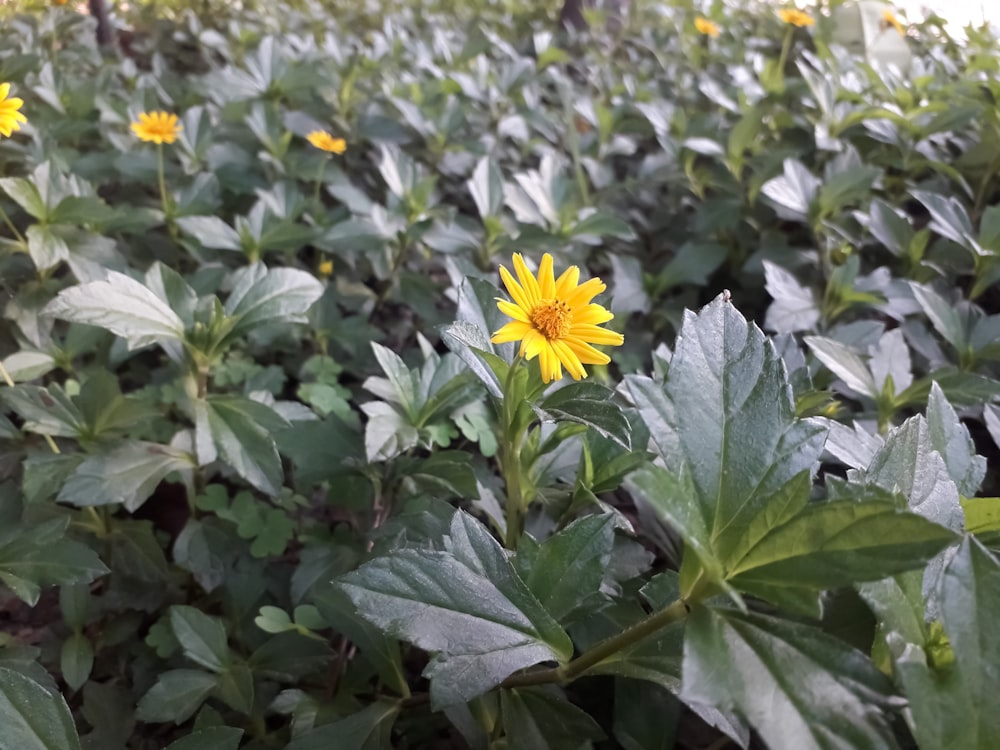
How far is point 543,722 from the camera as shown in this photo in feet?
2.45

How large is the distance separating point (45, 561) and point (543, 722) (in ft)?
2.28

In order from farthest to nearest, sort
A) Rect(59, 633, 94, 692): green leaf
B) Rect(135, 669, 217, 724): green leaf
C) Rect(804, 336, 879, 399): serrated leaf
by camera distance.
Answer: Rect(804, 336, 879, 399): serrated leaf, Rect(59, 633, 94, 692): green leaf, Rect(135, 669, 217, 724): green leaf

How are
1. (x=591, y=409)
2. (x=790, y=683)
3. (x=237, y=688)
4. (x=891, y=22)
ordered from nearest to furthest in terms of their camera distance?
(x=790, y=683)
(x=591, y=409)
(x=237, y=688)
(x=891, y=22)

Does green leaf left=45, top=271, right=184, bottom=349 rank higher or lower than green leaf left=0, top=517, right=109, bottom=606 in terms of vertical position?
higher

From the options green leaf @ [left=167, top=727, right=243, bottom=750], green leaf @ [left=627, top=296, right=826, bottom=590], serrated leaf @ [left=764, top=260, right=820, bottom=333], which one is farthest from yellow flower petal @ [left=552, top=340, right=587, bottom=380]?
serrated leaf @ [left=764, top=260, right=820, bottom=333]

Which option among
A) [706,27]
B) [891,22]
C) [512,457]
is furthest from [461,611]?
[891,22]

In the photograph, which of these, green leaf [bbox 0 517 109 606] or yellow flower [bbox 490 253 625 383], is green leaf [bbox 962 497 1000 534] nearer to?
yellow flower [bbox 490 253 625 383]

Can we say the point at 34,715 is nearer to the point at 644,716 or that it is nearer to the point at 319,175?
the point at 644,716

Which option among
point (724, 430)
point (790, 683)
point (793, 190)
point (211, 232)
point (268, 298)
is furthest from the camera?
Result: point (793, 190)

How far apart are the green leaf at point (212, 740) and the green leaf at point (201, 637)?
0.86 feet

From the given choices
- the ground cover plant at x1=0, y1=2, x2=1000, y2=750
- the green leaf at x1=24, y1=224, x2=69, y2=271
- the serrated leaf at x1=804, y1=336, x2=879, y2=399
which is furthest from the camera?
the green leaf at x1=24, y1=224, x2=69, y2=271

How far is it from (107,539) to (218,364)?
40 centimetres

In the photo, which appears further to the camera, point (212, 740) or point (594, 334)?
point (594, 334)

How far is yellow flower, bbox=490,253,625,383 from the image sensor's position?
2.53 feet
